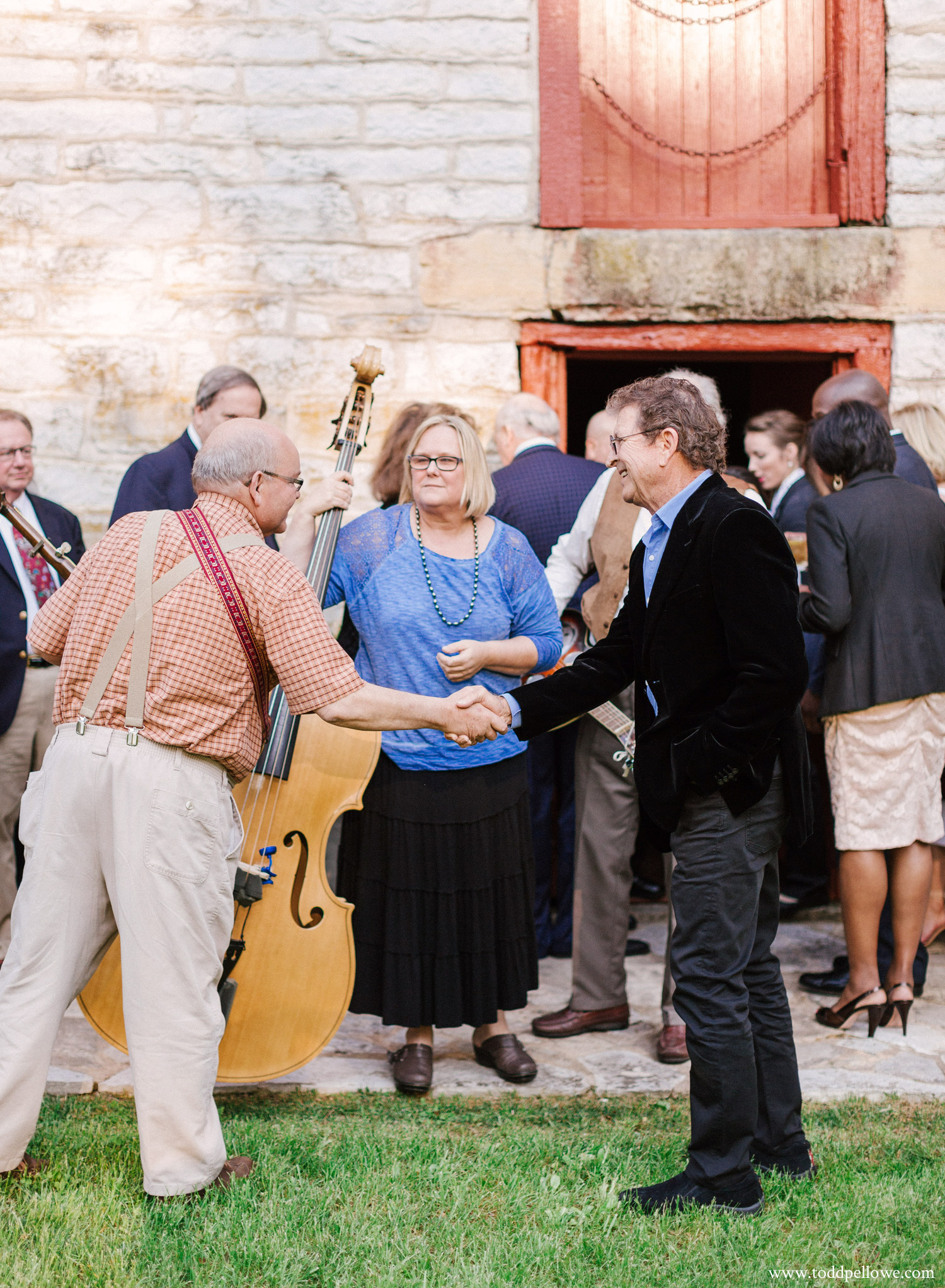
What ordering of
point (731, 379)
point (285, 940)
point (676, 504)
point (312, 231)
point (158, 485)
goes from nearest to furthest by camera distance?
point (676, 504)
point (285, 940)
point (158, 485)
point (312, 231)
point (731, 379)

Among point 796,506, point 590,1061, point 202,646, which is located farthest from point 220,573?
point 796,506

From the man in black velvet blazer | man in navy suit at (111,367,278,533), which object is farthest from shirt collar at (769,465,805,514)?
the man in black velvet blazer

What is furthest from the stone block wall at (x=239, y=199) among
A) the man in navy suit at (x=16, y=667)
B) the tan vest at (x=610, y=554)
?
the tan vest at (x=610, y=554)

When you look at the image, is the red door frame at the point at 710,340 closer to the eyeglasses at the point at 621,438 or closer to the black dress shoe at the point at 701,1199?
the eyeglasses at the point at 621,438

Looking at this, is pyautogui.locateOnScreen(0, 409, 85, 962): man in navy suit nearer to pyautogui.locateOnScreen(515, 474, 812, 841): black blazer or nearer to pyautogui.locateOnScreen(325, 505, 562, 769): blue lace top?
pyautogui.locateOnScreen(325, 505, 562, 769): blue lace top

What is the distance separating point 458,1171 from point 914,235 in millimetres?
4797

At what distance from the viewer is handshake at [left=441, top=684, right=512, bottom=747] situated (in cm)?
331

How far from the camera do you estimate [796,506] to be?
5355mm

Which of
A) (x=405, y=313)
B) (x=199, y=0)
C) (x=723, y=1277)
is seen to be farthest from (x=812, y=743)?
(x=199, y=0)

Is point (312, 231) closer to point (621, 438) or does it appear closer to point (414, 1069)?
point (621, 438)

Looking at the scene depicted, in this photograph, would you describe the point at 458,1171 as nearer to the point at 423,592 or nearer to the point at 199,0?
the point at 423,592

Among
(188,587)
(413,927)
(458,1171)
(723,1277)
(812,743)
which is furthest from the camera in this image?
(812,743)

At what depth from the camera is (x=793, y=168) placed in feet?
20.2

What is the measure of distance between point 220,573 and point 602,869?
2.04 meters
